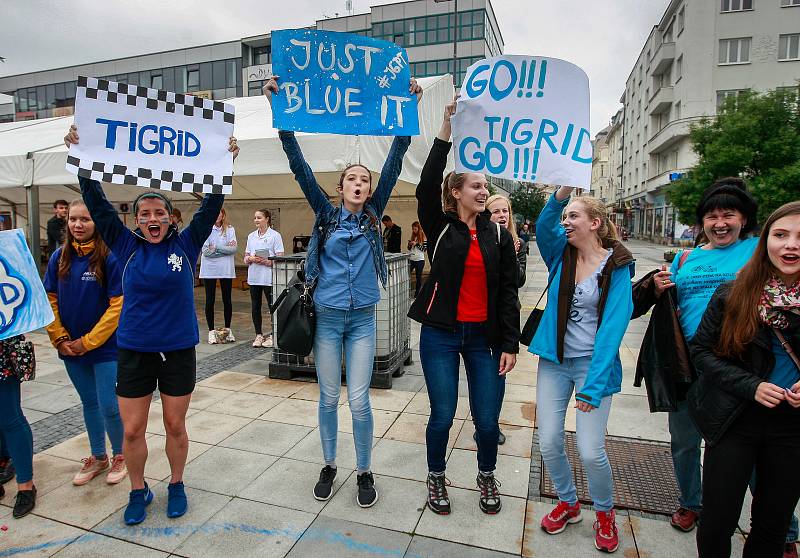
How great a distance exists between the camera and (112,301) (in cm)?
331

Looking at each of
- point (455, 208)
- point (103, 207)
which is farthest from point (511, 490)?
point (103, 207)

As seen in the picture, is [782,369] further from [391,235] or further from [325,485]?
[391,235]

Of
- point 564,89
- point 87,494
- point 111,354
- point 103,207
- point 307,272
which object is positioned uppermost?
point 564,89

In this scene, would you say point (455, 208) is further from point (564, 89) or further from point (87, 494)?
point (87, 494)

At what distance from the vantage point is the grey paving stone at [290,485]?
125 inches

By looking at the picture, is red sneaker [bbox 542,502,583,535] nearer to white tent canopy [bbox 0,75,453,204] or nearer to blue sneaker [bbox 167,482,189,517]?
blue sneaker [bbox 167,482,189,517]

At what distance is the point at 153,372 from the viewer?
2.94 metres

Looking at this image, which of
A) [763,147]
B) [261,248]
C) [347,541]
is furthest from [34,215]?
[763,147]

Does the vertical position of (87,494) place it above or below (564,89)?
below

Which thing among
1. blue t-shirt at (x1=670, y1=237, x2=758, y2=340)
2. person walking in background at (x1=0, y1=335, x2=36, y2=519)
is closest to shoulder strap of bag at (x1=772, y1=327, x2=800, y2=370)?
blue t-shirt at (x1=670, y1=237, x2=758, y2=340)

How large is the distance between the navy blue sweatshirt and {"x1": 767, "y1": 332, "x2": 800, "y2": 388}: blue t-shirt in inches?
115

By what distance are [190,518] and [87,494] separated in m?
0.83

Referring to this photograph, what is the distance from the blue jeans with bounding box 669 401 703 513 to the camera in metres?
2.88

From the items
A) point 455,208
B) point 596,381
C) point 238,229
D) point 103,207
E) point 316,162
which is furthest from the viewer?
point 238,229
